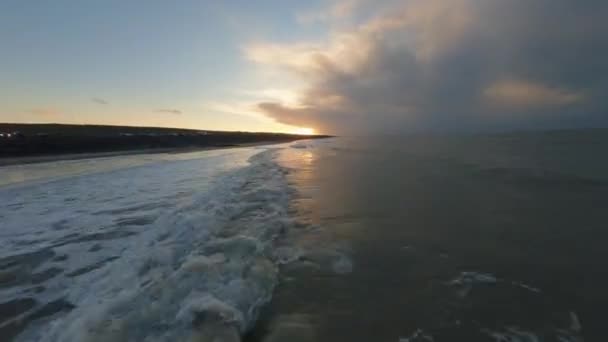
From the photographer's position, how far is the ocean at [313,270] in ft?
11.2

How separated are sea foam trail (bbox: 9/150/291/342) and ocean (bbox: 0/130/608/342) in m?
0.02

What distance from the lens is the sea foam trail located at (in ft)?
11.2

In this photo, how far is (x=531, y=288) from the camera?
406cm

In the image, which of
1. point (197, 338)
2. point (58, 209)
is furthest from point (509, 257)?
point (58, 209)

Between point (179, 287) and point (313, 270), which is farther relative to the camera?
point (313, 270)

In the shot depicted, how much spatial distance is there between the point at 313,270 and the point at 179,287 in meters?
2.01

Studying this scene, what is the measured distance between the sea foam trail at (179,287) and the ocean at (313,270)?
2 centimetres

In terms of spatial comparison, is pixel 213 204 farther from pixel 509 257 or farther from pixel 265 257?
pixel 509 257

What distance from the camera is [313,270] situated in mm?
4867

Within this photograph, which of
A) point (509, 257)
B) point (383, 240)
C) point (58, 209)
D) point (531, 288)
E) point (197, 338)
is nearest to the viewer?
point (197, 338)

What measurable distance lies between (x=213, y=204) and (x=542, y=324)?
26.9ft

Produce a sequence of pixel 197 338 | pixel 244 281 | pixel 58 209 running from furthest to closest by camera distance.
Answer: pixel 58 209, pixel 244 281, pixel 197 338

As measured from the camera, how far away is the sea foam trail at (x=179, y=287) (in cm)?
342

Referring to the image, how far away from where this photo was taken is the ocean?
135 inches
